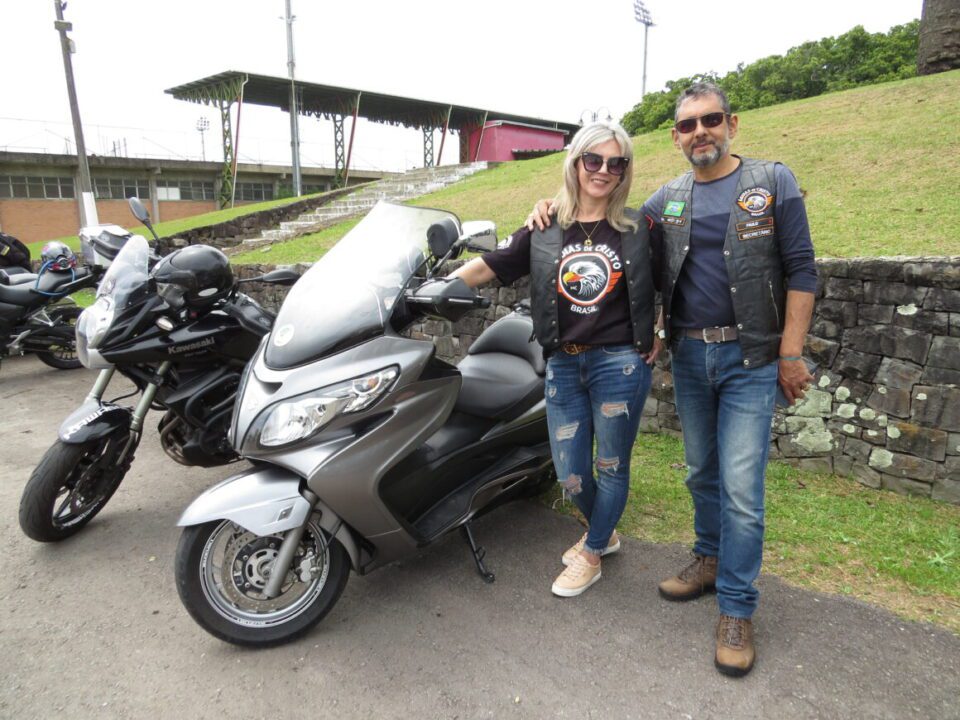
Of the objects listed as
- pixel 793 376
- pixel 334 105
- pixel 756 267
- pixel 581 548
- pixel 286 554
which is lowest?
pixel 581 548

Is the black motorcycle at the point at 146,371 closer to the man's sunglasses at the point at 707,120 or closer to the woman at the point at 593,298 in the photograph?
the woman at the point at 593,298

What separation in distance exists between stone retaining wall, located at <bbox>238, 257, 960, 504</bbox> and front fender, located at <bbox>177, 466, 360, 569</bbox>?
3.37ft

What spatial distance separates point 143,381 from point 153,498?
2.87 feet

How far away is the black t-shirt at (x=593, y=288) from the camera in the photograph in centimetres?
240

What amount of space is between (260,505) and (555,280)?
1.36m

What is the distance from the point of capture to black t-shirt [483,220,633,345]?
7.89ft

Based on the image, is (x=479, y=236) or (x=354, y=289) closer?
(x=354, y=289)

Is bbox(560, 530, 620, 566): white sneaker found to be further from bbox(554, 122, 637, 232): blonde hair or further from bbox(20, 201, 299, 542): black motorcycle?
bbox(20, 201, 299, 542): black motorcycle

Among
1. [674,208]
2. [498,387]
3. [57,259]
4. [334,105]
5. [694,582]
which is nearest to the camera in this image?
[674,208]

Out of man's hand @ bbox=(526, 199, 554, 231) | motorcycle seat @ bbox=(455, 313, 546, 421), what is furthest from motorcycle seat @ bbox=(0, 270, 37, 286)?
man's hand @ bbox=(526, 199, 554, 231)

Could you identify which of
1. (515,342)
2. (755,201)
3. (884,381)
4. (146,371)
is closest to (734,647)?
(755,201)

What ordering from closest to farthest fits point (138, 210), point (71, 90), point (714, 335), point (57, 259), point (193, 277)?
point (714, 335), point (193, 277), point (138, 210), point (57, 259), point (71, 90)

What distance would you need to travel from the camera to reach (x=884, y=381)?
3381 millimetres

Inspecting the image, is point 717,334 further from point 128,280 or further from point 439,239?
point 128,280
